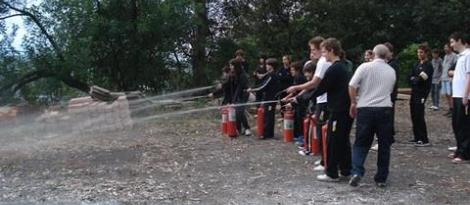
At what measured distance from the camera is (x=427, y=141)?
10.2 metres

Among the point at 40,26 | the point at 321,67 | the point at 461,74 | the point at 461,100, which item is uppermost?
the point at 40,26

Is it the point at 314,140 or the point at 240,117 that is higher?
the point at 240,117

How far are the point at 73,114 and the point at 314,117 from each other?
743 cm

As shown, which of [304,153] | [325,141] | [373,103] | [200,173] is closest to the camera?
[373,103]

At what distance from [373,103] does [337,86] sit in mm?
463

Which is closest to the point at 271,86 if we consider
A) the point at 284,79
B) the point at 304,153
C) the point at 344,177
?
the point at 284,79

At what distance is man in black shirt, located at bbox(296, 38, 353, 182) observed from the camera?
23.6ft

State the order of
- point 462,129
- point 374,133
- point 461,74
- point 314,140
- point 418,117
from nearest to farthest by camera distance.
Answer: point 374,133, point 461,74, point 462,129, point 314,140, point 418,117

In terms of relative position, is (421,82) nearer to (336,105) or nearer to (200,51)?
(336,105)

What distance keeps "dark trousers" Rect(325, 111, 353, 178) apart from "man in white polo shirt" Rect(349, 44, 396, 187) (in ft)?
0.60

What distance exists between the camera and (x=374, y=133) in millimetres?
7176

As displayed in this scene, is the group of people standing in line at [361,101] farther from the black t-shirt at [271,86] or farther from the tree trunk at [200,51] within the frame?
the tree trunk at [200,51]

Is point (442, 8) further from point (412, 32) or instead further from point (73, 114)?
point (73, 114)

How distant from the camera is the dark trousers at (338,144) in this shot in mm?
7273
